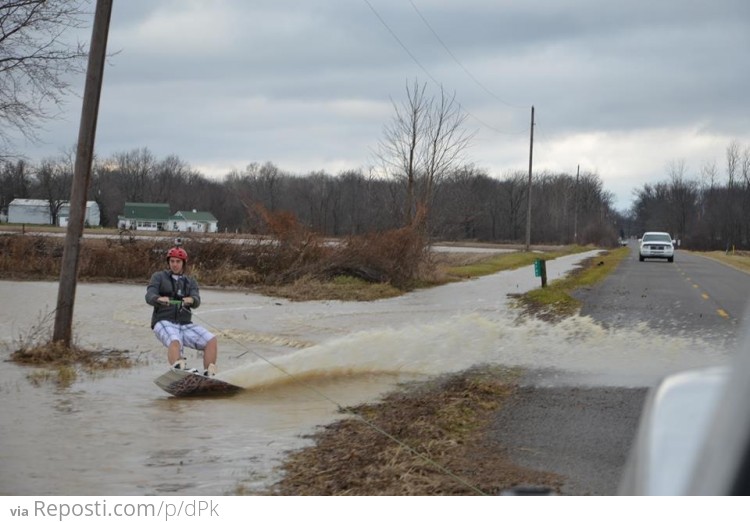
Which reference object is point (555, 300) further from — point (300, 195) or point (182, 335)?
point (300, 195)

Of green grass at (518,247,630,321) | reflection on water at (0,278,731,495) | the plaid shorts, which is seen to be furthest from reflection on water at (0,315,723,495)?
green grass at (518,247,630,321)

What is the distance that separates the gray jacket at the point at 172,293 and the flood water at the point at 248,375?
91 centimetres

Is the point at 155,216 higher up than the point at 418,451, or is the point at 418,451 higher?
the point at 155,216

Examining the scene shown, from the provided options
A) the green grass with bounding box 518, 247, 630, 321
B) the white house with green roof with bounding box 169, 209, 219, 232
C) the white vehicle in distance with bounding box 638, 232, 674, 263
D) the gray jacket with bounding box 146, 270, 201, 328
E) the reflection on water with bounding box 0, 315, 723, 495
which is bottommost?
the reflection on water with bounding box 0, 315, 723, 495

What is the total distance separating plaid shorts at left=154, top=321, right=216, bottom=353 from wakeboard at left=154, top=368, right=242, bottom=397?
1.90 feet

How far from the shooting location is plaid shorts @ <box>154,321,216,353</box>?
11.0 metres

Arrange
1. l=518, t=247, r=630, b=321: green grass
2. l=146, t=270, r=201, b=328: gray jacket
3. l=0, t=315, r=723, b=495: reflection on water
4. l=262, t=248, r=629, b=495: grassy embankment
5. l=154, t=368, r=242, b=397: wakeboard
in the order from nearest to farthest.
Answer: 1. l=262, t=248, r=629, b=495: grassy embankment
2. l=0, t=315, r=723, b=495: reflection on water
3. l=154, t=368, r=242, b=397: wakeboard
4. l=146, t=270, r=201, b=328: gray jacket
5. l=518, t=247, r=630, b=321: green grass

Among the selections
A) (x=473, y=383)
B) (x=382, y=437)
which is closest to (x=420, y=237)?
(x=473, y=383)

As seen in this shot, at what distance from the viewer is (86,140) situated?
1301cm

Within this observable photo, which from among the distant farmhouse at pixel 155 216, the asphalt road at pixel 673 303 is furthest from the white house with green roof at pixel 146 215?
the asphalt road at pixel 673 303

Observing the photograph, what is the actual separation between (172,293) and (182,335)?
554 mm

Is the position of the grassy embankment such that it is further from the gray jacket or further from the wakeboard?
the gray jacket

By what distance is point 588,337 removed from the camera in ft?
50.6

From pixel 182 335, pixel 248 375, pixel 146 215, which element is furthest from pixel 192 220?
pixel 182 335
